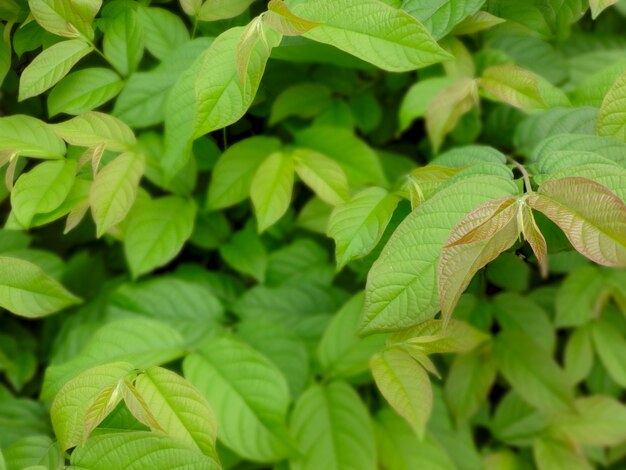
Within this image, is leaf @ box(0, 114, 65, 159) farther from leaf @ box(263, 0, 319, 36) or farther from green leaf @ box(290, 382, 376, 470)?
green leaf @ box(290, 382, 376, 470)

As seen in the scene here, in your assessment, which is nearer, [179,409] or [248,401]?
[179,409]

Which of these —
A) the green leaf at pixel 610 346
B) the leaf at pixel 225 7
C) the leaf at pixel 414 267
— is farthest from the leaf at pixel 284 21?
the green leaf at pixel 610 346

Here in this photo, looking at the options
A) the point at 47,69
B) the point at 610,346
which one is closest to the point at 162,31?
the point at 47,69

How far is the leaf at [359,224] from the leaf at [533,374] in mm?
450

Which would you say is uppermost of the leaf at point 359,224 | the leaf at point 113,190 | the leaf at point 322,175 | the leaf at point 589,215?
the leaf at point 589,215

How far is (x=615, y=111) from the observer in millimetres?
822

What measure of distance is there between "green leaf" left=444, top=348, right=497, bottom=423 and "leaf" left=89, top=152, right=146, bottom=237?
62 cm

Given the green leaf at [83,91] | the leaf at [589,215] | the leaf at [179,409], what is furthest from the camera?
the green leaf at [83,91]

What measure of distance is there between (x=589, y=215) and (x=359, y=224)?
0.27 metres

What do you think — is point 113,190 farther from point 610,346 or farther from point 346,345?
point 610,346

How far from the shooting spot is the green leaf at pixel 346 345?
3.34 ft

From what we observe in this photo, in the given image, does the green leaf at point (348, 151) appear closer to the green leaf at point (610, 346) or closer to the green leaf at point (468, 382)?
the green leaf at point (468, 382)

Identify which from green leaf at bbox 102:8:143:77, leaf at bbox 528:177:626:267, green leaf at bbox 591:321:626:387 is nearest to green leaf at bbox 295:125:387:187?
green leaf at bbox 102:8:143:77

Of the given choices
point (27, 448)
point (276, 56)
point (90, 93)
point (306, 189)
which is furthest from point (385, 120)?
point (27, 448)
